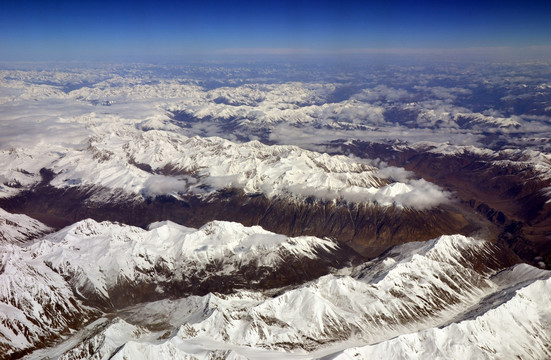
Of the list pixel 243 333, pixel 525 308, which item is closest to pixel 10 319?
pixel 243 333

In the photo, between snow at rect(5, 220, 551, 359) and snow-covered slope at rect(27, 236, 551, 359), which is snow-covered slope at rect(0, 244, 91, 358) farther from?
snow-covered slope at rect(27, 236, 551, 359)

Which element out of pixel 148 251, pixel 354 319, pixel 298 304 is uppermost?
pixel 298 304

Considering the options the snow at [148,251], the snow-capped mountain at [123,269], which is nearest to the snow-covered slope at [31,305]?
the snow-capped mountain at [123,269]

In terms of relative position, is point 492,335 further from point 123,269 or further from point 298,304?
point 123,269

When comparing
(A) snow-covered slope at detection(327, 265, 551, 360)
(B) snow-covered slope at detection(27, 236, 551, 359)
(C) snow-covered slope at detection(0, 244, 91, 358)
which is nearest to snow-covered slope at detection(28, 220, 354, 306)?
(C) snow-covered slope at detection(0, 244, 91, 358)

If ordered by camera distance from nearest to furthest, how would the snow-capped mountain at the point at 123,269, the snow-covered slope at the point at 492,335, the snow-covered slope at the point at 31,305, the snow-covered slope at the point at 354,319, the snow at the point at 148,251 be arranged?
the snow-covered slope at the point at 354,319 < the snow-covered slope at the point at 492,335 < the snow-covered slope at the point at 31,305 < the snow-capped mountain at the point at 123,269 < the snow at the point at 148,251

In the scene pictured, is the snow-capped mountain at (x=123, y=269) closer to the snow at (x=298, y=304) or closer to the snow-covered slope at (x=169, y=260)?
the snow-covered slope at (x=169, y=260)

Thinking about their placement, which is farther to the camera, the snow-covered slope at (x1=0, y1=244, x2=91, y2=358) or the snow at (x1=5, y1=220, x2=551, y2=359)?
the snow-covered slope at (x1=0, y1=244, x2=91, y2=358)

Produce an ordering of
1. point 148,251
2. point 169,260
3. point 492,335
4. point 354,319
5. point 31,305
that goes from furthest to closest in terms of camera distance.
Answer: point 169,260, point 148,251, point 31,305, point 354,319, point 492,335

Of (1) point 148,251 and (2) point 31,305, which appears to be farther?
(1) point 148,251

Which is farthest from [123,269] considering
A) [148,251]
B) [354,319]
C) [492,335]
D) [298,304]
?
[492,335]

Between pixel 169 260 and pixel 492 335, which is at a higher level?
pixel 492 335
